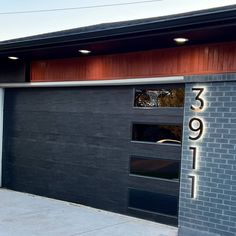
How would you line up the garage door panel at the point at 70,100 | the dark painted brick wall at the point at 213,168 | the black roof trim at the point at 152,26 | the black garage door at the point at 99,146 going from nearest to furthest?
1. the black roof trim at the point at 152,26
2. the dark painted brick wall at the point at 213,168
3. the black garage door at the point at 99,146
4. the garage door panel at the point at 70,100

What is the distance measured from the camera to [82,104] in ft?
26.4

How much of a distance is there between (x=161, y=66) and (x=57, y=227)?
286cm

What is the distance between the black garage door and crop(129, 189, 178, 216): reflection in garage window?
0.6 inches

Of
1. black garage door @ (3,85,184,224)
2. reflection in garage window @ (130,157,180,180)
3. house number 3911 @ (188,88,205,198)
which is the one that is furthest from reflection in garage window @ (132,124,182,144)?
house number 3911 @ (188,88,205,198)

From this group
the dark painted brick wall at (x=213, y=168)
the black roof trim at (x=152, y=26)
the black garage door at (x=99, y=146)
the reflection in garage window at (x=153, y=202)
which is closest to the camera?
the black roof trim at (x=152, y=26)

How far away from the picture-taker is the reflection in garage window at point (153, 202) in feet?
21.8

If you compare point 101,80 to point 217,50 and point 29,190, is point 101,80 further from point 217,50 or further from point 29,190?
point 29,190

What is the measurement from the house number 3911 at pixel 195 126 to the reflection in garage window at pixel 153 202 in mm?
674

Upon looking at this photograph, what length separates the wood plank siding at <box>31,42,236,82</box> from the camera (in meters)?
5.82

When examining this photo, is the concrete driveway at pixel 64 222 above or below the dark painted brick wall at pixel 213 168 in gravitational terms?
below

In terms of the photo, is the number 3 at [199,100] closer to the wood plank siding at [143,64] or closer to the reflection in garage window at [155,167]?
the wood plank siding at [143,64]

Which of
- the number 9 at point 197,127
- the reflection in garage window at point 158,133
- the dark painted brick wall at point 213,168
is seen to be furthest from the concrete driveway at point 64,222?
the number 9 at point 197,127

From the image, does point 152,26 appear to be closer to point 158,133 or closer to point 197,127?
point 197,127

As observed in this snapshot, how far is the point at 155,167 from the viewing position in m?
6.91
